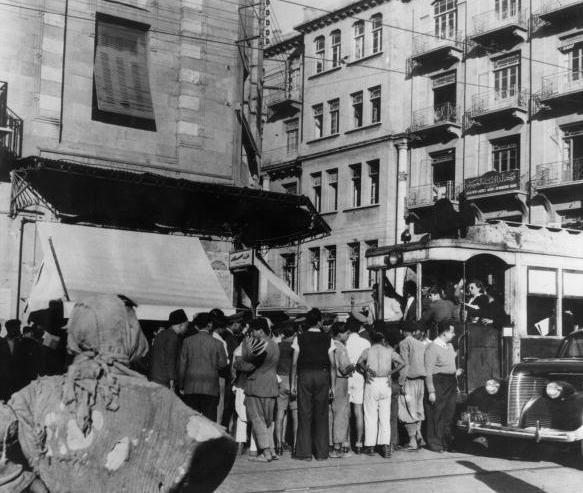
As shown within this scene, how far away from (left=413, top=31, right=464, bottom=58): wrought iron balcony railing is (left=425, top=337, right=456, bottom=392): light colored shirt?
77.1 feet

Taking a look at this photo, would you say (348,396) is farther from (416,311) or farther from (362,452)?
(416,311)

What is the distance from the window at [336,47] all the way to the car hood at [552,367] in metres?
30.3

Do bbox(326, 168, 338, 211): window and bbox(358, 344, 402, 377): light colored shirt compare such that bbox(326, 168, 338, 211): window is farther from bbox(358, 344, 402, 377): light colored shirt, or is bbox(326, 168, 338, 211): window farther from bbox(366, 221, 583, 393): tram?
bbox(358, 344, 402, 377): light colored shirt

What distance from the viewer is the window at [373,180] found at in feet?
123

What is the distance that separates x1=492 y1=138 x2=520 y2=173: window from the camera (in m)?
32.1

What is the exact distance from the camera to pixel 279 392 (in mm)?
11102

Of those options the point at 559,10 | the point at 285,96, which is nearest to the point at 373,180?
the point at 285,96

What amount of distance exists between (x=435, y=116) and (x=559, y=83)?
19.9 feet

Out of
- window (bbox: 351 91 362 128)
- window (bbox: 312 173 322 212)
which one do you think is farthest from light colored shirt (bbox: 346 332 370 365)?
window (bbox: 312 173 322 212)

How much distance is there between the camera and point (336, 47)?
40250 millimetres

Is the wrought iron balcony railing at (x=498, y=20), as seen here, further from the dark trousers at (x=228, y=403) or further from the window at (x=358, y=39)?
the dark trousers at (x=228, y=403)

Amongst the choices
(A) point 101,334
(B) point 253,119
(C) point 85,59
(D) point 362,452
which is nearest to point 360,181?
(B) point 253,119

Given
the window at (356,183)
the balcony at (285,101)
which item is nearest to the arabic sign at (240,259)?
the window at (356,183)

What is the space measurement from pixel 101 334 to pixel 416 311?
1203 centimetres
